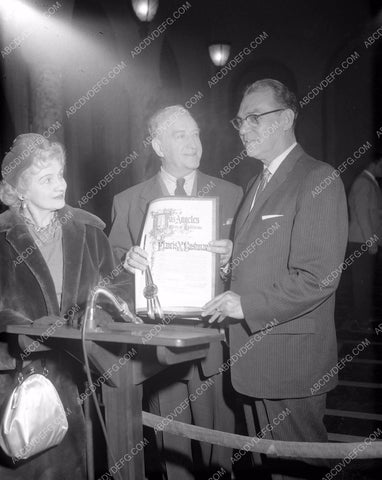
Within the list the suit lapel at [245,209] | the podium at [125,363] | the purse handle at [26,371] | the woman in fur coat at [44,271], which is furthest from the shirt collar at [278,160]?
the purse handle at [26,371]

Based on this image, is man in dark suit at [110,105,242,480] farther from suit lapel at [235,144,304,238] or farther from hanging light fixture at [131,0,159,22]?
hanging light fixture at [131,0,159,22]

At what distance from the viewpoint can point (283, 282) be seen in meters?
2.52

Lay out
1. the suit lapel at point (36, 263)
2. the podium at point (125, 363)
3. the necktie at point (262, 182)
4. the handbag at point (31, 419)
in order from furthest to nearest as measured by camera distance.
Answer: the necktie at point (262, 182)
the suit lapel at point (36, 263)
the handbag at point (31, 419)
the podium at point (125, 363)

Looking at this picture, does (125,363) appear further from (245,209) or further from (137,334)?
(245,209)

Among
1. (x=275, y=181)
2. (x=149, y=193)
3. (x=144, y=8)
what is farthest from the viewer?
(x=144, y=8)

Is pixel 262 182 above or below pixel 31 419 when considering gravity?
above

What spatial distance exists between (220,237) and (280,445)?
50.4 inches

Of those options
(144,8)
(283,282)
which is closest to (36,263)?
(283,282)

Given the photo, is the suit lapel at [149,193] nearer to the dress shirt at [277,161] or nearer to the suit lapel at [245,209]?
the suit lapel at [245,209]

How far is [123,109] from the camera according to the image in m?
9.59

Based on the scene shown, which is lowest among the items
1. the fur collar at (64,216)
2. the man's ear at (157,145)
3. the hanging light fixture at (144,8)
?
the fur collar at (64,216)

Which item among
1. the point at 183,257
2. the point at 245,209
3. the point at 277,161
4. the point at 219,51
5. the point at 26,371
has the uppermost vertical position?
the point at 219,51

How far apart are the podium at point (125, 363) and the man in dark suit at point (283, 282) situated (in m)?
0.54

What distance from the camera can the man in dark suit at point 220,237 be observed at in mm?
3115
